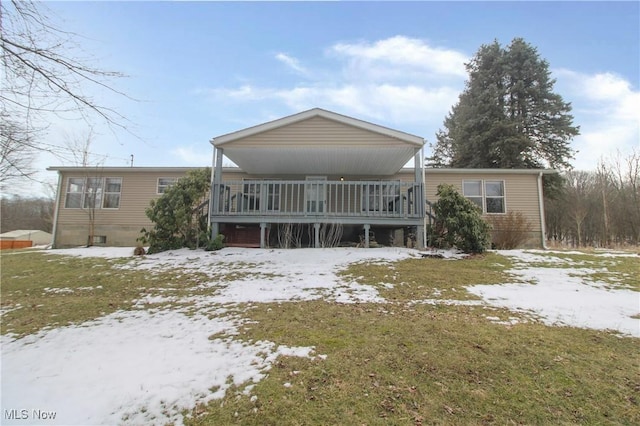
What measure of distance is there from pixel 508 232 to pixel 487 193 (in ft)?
8.97

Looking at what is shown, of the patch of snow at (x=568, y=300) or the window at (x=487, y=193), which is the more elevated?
the window at (x=487, y=193)

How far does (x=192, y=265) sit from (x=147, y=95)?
4.80 m

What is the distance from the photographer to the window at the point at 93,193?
13.5 meters

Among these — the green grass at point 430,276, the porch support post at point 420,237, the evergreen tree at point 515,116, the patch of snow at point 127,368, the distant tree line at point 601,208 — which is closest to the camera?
the patch of snow at point 127,368

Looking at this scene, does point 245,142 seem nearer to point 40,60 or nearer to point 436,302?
point 40,60

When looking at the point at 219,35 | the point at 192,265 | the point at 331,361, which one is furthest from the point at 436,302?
the point at 219,35

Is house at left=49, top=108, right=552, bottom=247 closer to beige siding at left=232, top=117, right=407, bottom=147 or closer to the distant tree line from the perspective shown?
beige siding at left=232, top=117, right=407, bottom=147

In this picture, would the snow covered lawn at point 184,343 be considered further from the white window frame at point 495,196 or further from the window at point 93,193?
the window at point 93,193

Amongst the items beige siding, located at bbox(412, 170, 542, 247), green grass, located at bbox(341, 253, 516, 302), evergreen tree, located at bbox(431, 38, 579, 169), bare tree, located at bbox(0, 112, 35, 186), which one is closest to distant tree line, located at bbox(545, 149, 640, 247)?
evergreen tree, located at bbox(431, 38, 579, 169)

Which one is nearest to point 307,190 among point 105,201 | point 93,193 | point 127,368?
point 105,201

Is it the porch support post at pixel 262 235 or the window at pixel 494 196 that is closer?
the porch support post at pixel 262 235

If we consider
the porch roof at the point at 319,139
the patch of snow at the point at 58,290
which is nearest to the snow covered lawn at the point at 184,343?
the patch of snow at the point at 58,290

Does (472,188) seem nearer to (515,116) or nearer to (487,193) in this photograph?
(487,193)

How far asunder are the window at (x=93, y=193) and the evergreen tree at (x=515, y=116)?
21205 millimetres
